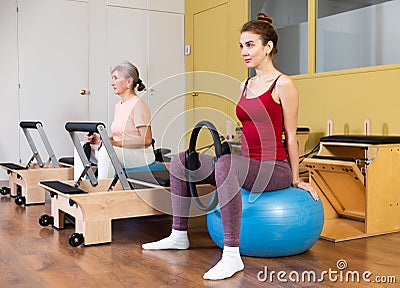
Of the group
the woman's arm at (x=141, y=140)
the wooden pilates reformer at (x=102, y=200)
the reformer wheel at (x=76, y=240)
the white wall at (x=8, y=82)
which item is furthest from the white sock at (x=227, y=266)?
the white wall at (x=8, y=82)

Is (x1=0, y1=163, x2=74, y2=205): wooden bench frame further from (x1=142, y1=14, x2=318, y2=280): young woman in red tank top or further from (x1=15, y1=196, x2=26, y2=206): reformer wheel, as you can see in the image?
(x1=142, y1=14, x2=318, y2=280): young woman in red tank top

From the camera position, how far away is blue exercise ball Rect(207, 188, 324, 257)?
7.01ft

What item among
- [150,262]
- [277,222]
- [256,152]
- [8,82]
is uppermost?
[8,82]

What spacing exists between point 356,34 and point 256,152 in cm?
203

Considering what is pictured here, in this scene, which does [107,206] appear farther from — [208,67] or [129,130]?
[208,67]

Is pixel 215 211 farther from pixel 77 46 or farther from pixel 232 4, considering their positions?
pixel 77 46

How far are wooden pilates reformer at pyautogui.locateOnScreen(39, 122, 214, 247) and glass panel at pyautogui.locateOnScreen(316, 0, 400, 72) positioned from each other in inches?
69.5

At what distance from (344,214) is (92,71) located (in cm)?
340

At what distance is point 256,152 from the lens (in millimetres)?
2184

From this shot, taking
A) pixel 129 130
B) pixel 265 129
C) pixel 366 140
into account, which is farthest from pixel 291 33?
pixel 265 129

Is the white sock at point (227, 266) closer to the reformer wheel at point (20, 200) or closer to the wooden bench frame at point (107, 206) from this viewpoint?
the wooden bench frame at point (107, 206)

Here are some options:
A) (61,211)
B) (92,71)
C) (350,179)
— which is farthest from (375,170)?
(92,71)

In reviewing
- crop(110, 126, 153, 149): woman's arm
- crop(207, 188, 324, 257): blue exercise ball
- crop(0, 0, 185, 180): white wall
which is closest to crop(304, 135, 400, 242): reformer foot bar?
crop(207, 188, 324, 257): blue exercise ball

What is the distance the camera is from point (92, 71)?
5594mm
